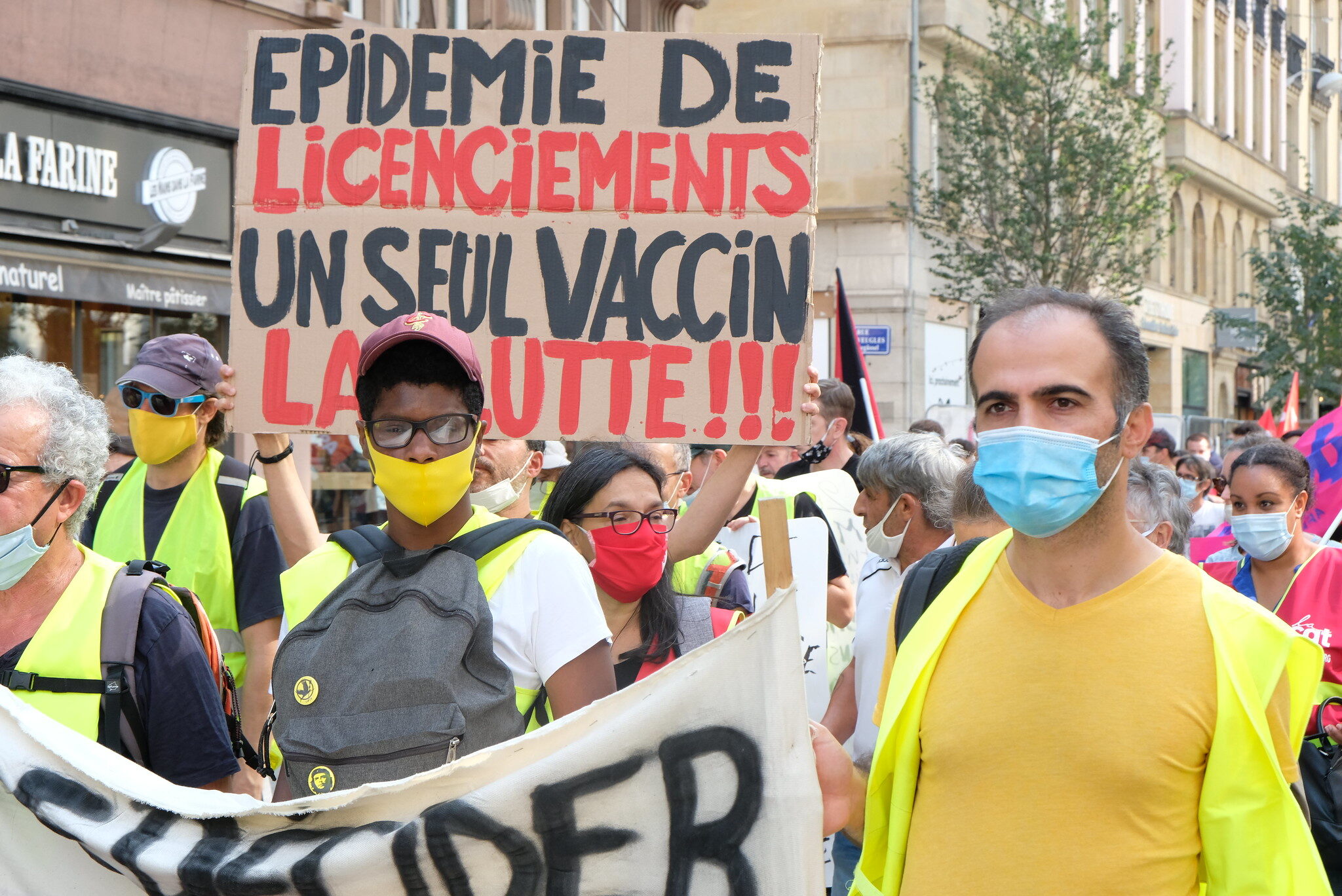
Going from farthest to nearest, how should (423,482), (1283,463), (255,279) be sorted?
(1283,463) → (255,279) → (423,482)

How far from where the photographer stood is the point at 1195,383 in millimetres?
37406

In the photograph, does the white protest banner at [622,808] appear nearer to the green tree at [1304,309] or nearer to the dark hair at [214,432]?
the dark hair at [214,432]

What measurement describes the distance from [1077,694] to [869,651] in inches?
64.0

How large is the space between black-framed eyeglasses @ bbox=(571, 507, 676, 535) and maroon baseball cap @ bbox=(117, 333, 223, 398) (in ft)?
4.11

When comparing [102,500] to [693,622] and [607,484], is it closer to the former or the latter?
[607,484]

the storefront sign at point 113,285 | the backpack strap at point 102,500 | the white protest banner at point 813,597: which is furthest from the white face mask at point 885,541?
the storefront sign at point 113,285

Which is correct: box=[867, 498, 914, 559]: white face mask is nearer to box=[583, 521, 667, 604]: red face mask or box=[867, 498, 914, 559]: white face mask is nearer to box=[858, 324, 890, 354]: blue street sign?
box=[583, 521, 667, 604]: red face mask

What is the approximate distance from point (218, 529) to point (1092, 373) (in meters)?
2.81

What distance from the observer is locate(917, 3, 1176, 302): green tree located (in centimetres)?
2217

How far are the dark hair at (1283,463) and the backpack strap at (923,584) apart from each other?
2.97m

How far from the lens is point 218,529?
4.27m

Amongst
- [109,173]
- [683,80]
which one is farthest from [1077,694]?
[109,173]

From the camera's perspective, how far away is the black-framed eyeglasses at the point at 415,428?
102 inches

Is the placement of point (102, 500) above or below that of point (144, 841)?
above
